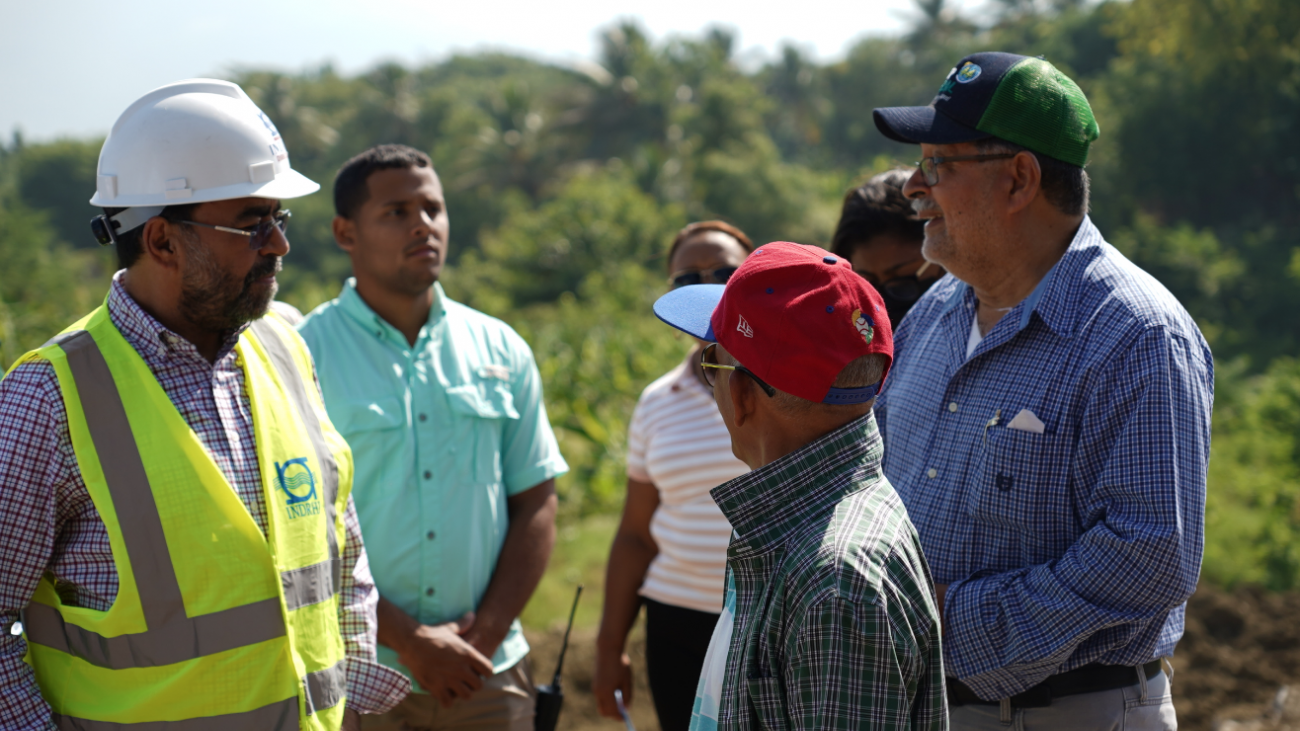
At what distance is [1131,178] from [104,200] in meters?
23.8

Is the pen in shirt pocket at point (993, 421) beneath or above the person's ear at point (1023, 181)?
beneath

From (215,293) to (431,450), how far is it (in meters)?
0.98

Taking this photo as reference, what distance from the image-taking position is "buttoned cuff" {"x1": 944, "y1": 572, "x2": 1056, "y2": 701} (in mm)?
2012

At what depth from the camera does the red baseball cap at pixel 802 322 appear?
1.57m

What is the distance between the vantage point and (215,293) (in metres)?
2.30

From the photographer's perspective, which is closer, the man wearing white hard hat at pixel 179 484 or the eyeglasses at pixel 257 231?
the man wearing white hard hat at pixel 179 484

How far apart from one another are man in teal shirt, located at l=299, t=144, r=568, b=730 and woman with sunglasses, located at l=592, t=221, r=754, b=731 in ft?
→ 1.06

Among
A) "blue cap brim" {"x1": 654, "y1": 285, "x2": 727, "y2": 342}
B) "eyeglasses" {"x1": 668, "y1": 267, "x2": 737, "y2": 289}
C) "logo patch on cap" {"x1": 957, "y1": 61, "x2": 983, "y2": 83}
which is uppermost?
"logo patch on cap" {"x1": 957, "y1": 61, "x2": 983, "y2": 83}

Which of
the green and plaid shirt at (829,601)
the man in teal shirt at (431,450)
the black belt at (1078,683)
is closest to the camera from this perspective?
the green and plaid shirt at (829,601)

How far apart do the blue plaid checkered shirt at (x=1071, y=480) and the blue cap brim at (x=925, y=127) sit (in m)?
0.38

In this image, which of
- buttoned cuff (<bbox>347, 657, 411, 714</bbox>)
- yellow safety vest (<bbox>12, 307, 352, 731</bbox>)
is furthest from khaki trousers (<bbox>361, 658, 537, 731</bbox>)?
yellow safety vest (<bbox>12, 307, 352, 731</bbox>)

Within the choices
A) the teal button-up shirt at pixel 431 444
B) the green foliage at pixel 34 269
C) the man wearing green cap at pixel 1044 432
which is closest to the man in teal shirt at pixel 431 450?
the teal button-up shirt at pixel 431 444

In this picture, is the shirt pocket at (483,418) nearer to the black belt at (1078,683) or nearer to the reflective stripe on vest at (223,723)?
the reflective stripe on vest at (223,723)

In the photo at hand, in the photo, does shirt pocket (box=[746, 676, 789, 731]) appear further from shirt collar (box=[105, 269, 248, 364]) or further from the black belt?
shirt collar (box=[105, 269, 248, 364])
